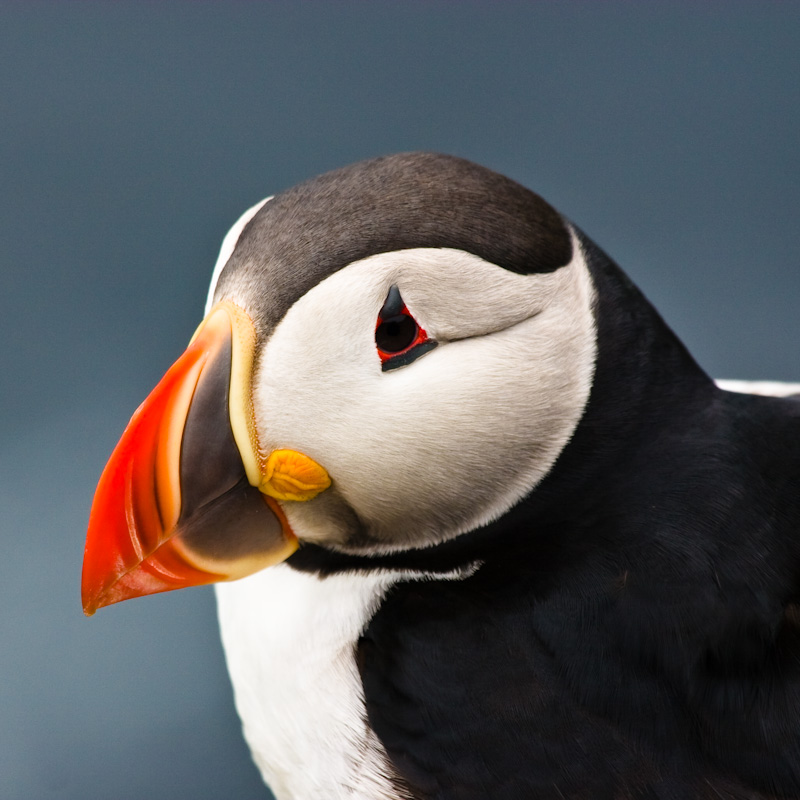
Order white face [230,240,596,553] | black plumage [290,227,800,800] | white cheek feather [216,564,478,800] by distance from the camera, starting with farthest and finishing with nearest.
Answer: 1. white cheek feather [216,564,478,800]
2. black plumage [290,227,800,800]
3. white face [230,240,596,553]

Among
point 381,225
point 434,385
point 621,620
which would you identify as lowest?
point 621,620

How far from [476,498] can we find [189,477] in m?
0.35

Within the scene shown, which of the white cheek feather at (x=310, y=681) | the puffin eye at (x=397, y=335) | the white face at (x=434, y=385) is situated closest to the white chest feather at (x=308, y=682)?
the white cheek feather at (x=310, y=681)

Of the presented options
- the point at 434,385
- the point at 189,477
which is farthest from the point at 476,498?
the point at 189,477

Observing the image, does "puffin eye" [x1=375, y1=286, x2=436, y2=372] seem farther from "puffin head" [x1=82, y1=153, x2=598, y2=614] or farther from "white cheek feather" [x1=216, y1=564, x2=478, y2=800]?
"white cheek feather" [x1=216, y1=564, x2=478, y2=800]

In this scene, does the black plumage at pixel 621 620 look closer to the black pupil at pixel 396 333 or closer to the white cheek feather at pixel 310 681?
the white cheek feather at pixel 310 681

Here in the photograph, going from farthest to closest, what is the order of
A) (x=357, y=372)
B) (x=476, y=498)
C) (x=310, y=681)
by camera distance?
(x=310, y=681) < (x=476, y=498) < (x=357, y=372)

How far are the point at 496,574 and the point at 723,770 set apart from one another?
1.16 ft

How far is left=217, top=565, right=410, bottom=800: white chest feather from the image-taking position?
1.42m

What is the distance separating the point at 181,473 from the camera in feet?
3.93

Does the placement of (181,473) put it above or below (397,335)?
below

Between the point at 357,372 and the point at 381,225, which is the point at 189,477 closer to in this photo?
the point at 357,372

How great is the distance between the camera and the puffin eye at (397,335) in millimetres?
1173

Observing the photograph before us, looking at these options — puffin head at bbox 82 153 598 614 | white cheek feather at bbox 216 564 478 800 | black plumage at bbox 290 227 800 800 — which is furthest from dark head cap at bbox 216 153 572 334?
white cheek feather at bbox 216 564 478 800
